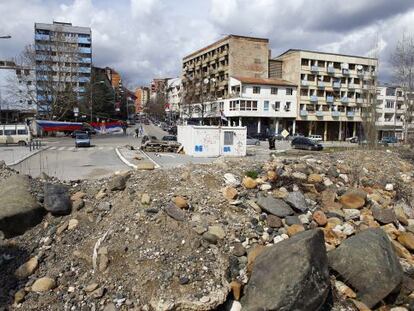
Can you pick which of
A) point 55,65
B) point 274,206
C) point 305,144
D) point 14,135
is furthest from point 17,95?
→ point 274,206

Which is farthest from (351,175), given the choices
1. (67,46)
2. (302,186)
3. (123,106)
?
(123,106)

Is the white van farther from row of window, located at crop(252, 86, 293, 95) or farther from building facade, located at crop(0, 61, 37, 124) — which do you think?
row of window, located at crop(252, 86, 293, 95)

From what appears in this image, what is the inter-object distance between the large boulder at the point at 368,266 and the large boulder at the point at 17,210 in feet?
19.0

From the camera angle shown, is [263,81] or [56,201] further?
[263,81]

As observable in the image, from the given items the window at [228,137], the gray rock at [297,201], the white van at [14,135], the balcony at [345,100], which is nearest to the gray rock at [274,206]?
the gray rock at [297,201]

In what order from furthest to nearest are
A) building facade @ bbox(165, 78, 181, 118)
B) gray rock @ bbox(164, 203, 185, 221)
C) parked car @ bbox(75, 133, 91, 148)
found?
building facade @ bbox(165, 78, 181, 118) → parked car @ bbox(75, 133, 91, 148) → gray rock @ bbox(164, 203, 185, 221)

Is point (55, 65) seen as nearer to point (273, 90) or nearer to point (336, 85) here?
point (273, 90)

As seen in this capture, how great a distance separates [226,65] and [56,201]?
69.6 metres

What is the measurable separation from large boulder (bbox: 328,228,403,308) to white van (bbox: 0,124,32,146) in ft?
135

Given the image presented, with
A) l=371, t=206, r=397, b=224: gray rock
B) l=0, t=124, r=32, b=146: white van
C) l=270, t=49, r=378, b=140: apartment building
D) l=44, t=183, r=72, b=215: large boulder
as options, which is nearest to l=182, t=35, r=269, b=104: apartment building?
l=270, t=49, r=378, b=140: apartment building

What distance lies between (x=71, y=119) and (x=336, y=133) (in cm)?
5545

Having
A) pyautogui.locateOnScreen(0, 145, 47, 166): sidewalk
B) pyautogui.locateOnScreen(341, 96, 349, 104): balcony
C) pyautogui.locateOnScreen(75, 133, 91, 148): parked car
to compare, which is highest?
pyautogui.locateOnScreen(341, 96, 349, 104): balcony

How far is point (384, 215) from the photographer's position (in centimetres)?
812

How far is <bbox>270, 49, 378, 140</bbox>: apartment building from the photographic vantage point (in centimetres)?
7319
